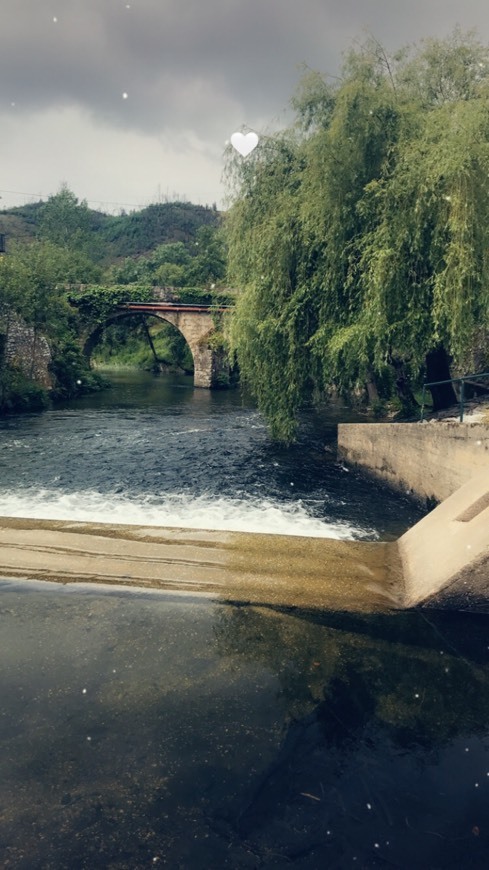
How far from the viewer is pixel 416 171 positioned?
40.5 ft

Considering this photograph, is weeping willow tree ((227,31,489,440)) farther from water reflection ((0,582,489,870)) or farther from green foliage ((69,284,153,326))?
green foliage ((69,284,153,326))

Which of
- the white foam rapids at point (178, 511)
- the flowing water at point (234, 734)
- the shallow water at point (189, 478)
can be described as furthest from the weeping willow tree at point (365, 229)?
the flowing water at point (234, 734)

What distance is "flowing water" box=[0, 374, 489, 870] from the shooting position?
3.49 m

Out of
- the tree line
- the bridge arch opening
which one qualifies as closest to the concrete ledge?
the tree line

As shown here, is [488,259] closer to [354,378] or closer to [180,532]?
[354,378]

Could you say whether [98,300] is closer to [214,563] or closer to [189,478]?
[189,478]

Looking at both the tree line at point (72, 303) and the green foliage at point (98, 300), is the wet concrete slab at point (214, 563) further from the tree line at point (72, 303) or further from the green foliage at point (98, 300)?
the green foliage at point (98, 300)

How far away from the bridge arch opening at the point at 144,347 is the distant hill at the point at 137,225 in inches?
2727

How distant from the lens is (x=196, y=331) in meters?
41.1

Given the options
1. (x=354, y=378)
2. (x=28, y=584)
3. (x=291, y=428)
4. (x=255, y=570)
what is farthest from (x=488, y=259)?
(x=28, y=584)

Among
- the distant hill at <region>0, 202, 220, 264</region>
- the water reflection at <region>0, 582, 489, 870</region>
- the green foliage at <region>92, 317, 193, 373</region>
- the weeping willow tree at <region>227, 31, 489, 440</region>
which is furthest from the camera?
the distant hill at <region>0, 202, 220, 264</region>

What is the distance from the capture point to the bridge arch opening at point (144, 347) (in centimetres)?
5519

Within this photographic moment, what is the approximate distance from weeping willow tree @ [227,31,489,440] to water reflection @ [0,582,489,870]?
27.4 feet

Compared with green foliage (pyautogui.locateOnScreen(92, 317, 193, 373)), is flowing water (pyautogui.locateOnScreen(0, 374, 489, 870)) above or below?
below
